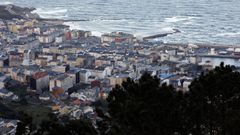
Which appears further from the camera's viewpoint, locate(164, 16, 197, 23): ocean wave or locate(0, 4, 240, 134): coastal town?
locate(164, 16, 197, 23): ocean wave

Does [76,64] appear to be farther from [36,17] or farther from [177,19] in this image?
[36,17]

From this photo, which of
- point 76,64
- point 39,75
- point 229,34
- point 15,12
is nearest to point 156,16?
point 229,34

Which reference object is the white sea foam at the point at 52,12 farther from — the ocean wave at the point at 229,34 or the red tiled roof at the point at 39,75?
the red tiled roof at the point at 39,75

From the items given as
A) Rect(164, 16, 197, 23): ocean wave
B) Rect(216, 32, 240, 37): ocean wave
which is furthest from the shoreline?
Rect(164, 16, 197, 23): ocean wave

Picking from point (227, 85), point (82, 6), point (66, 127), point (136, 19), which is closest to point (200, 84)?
point (227, 85)

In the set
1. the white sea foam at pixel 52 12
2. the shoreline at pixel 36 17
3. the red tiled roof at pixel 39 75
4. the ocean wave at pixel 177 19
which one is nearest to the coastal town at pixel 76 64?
the red tiled roof at pixel 39 75

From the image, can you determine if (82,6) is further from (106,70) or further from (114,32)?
(106,70)

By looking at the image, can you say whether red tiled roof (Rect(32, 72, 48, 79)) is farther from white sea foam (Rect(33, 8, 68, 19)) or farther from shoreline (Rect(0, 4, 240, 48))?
white sea foam (Rect(33, 8, 68, 19))
